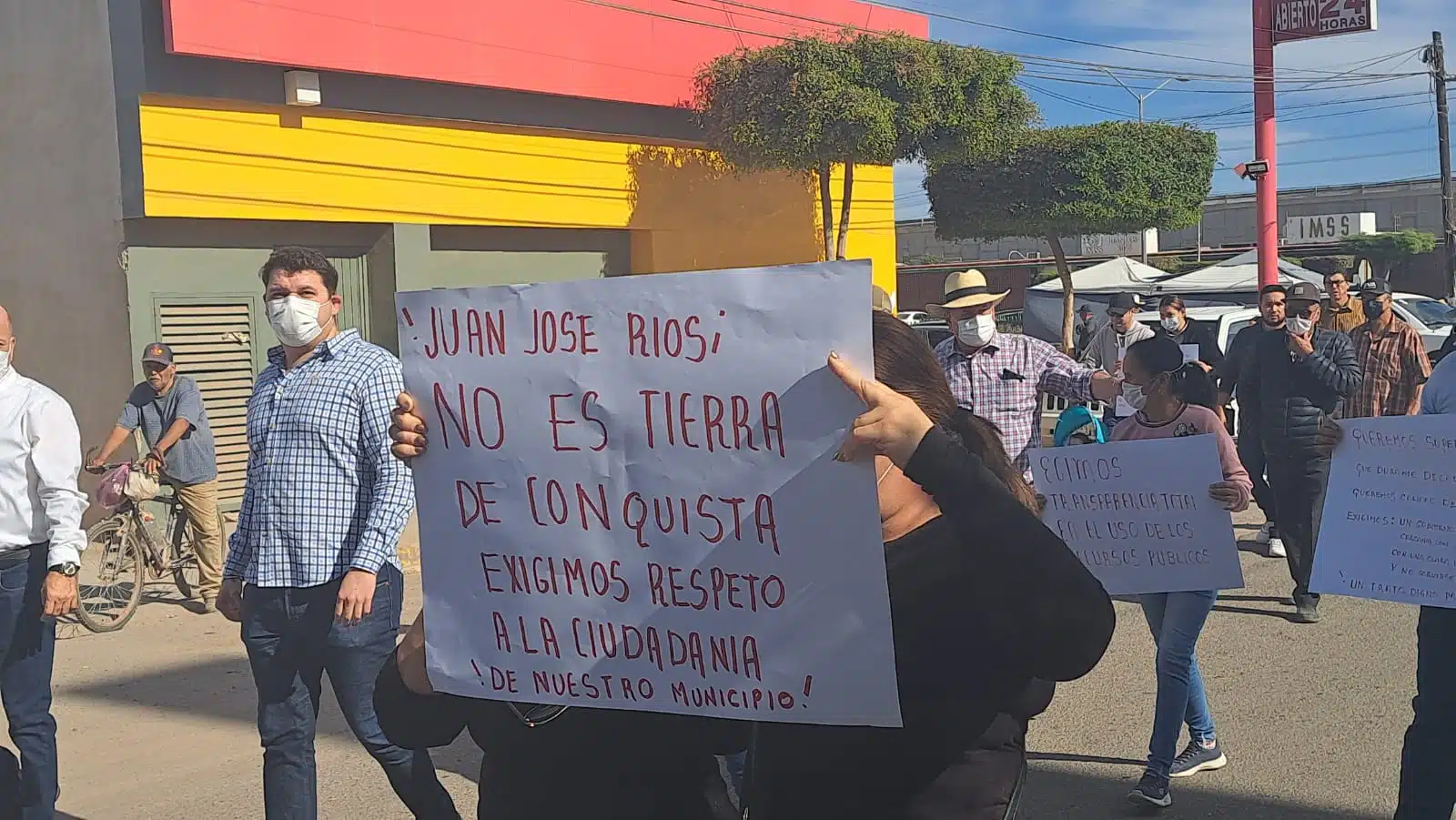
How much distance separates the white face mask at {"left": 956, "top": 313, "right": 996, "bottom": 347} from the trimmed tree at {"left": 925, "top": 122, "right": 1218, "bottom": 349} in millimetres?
22494

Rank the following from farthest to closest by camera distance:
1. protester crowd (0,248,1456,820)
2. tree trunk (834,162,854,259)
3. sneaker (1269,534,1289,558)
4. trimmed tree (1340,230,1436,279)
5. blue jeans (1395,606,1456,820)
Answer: trimmed tree (1340,230,1436,279) → tree trunk (834,162,854,259) → sneaker (1269,534,1289,558) → blue jeans (1395,606,1456,820) → protester crowd (0,248,1456,820)

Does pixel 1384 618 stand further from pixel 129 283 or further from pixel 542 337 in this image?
pixel 129 283

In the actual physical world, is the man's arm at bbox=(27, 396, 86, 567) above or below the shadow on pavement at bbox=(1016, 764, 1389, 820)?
above

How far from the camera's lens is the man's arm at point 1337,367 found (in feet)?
25.6

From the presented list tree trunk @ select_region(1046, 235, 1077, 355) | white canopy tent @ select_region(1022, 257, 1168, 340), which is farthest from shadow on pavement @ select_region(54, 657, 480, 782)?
tree trunk @ select_region(1046, 235, 1077, 355)

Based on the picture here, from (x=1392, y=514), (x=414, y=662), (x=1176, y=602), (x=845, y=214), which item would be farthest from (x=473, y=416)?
(x=845, y=214)

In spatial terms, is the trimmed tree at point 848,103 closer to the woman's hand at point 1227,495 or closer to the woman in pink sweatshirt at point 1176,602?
the woman in pink sweatshirt at point 1176,602

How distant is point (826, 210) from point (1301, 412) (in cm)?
1091

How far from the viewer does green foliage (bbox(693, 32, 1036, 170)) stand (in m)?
16.6

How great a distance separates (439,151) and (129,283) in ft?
12.2

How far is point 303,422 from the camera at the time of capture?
413 cm

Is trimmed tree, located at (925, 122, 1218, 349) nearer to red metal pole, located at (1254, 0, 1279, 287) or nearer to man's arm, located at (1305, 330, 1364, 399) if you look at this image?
red metal pole, located at (1254, 0, 1279, 287)

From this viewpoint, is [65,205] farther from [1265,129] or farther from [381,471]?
[1265,129]

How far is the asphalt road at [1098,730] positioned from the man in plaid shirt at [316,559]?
1.18 metres
